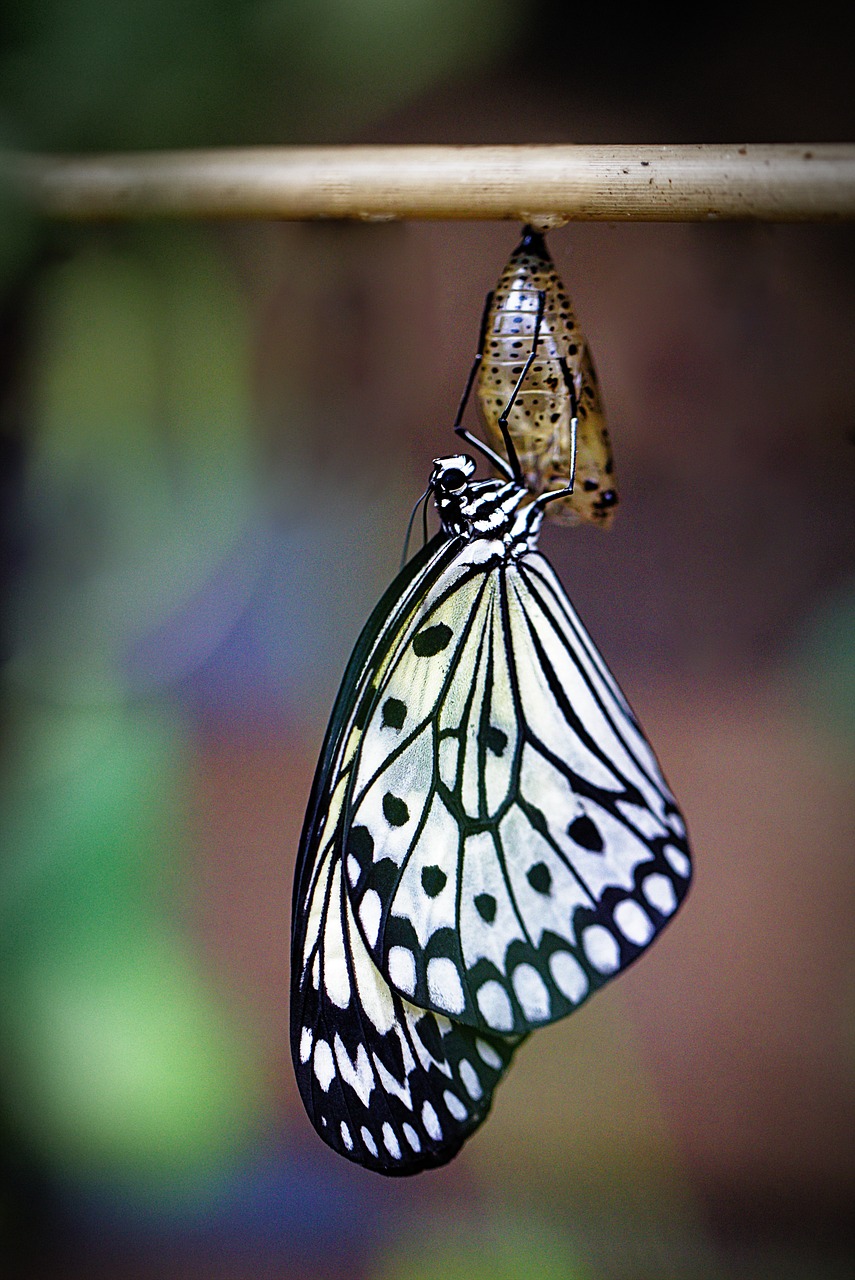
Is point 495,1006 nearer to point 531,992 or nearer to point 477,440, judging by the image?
point 531,992

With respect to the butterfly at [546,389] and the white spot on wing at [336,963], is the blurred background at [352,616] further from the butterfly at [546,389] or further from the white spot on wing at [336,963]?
the white spot on wing at [336,963]

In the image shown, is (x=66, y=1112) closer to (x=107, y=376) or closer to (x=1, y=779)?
(x=1, y=779)

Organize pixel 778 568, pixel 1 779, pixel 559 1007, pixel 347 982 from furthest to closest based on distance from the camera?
pixel 1 779
pixel 778 568
pixel 347 982
pixel 559 1007

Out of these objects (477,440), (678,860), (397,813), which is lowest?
(678,860)

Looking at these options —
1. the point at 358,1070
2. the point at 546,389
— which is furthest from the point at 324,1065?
the point at 546,389

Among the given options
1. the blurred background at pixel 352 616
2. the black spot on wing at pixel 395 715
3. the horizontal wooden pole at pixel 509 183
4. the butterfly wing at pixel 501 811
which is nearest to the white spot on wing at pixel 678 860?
the butterfly wing at pixel 501 811

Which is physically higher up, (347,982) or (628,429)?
(628,429)

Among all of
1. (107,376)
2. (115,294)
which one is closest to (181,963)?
(107,376)
